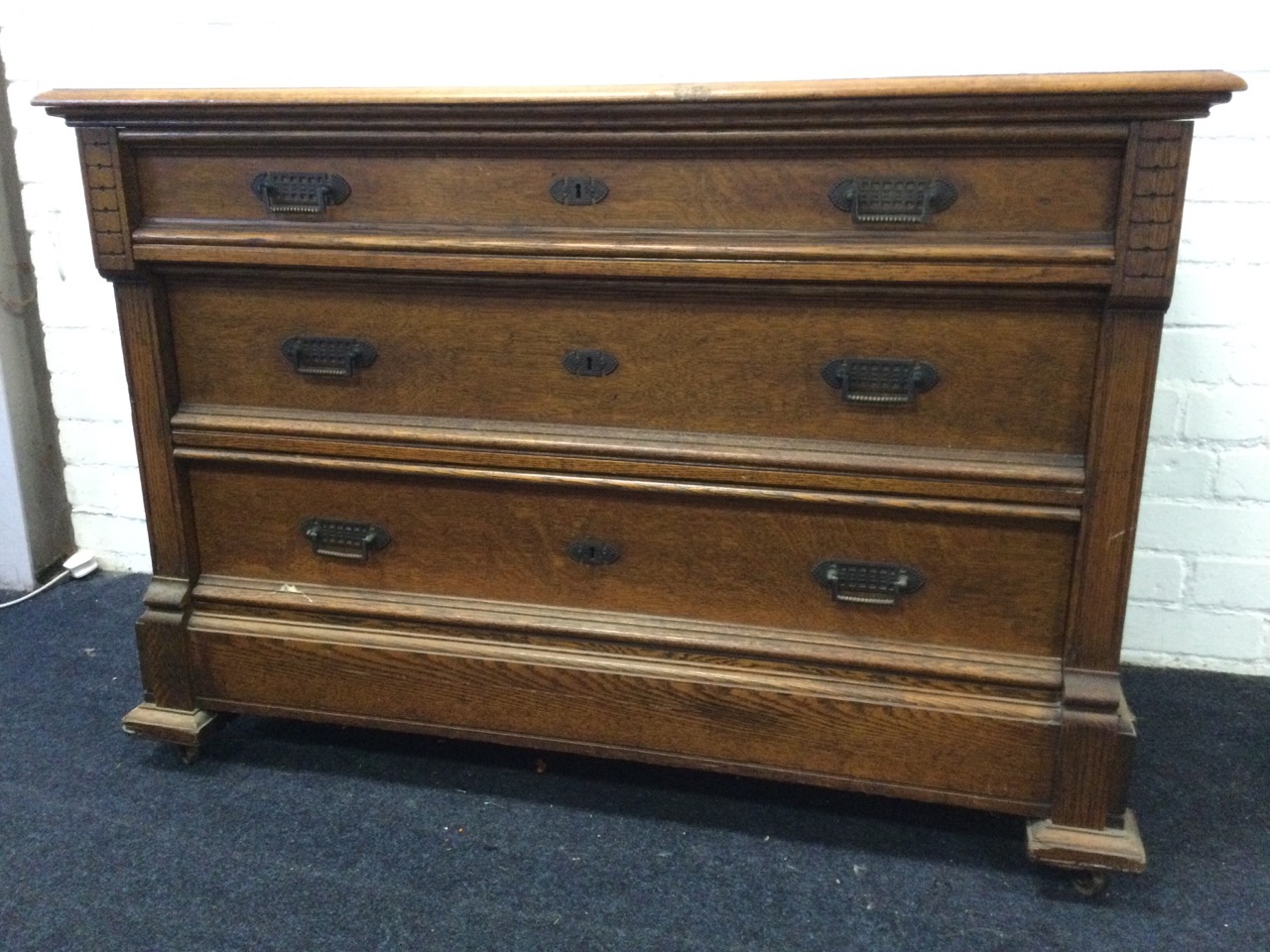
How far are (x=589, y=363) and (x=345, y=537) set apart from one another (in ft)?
1.42

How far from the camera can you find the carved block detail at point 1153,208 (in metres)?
1.07

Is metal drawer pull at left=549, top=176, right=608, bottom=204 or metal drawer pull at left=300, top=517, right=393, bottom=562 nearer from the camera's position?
metal drawer pull at left=549, top=176, right=608, bottom=204

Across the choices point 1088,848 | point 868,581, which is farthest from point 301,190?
point 1088,848

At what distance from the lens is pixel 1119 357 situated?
1146 mm

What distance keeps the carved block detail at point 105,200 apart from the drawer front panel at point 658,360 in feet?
0.26

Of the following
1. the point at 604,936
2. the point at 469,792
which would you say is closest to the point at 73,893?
the point at 469,792

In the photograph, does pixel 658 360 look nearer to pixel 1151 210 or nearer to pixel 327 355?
pixel 327 355

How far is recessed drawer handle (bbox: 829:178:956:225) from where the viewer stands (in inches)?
45.0

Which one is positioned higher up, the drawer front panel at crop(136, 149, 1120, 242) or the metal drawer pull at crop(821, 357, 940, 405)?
the drawer front panel at crop(136, 149, 1120, 242)

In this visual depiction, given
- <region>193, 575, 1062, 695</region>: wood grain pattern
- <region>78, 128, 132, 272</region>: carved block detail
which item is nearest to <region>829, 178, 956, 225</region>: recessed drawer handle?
<region>193, 575, 1062, 695</region>: wood grain pattern

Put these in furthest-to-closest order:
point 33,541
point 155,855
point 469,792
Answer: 1. point 33,541
2. point 469,792
3. point 155,855

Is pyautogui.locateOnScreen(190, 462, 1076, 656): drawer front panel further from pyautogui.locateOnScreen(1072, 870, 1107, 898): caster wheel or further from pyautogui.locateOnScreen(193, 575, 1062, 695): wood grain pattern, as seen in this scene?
pyautogui.locateOnScreen(1072, 870, 1107, 898): caster wheel

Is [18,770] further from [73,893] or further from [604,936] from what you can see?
[604,936]

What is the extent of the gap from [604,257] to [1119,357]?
593 millimetres
